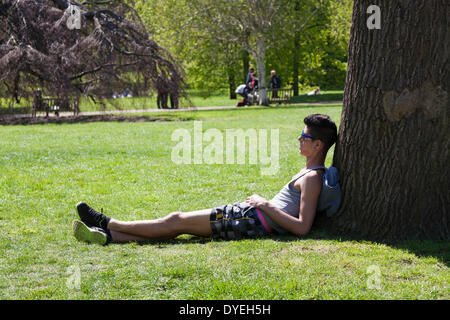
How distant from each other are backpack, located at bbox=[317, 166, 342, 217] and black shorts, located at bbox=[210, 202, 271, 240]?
1.70 ft

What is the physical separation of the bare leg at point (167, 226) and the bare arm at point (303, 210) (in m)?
0.53

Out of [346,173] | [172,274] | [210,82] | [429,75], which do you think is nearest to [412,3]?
[429,75]

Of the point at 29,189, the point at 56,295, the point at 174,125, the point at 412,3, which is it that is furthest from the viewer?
the point at 174,125

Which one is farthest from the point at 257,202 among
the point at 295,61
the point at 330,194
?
the point at 295,61

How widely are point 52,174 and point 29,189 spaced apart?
1.08 meters

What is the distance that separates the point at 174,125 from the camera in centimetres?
1591

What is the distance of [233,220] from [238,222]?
0.15ft

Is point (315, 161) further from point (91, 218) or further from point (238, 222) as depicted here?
point (91, 218)

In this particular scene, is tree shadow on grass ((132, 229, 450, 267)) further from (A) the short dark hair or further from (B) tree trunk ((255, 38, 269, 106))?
(B) tree trunk ((255, 38, 269, 106))

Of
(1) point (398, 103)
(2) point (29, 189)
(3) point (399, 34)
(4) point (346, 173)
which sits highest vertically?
(3) point (399, 34)

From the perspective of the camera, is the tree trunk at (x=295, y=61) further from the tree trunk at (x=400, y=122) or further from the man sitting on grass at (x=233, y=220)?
the tree trunk at (x=400, y=122)

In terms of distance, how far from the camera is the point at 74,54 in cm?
1789

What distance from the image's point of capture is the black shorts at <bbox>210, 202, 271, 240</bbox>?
15.0 ft
